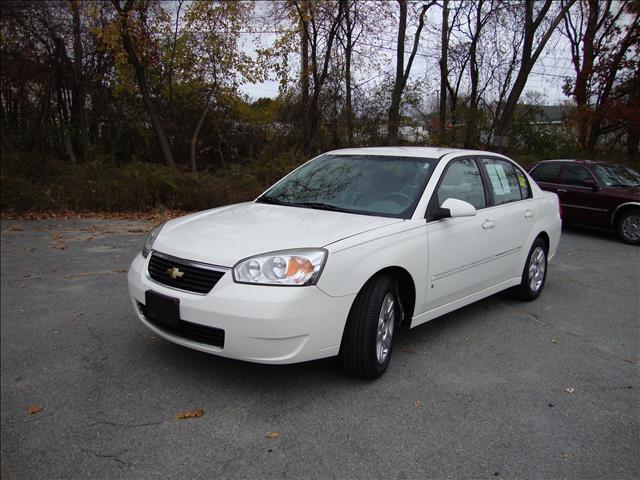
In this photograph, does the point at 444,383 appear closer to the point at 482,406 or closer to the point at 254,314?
the point at 482,406

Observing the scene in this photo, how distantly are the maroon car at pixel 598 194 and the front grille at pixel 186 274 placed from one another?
9080mm

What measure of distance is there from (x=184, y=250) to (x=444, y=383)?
1.93 m

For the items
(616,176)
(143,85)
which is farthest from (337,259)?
(143,85)

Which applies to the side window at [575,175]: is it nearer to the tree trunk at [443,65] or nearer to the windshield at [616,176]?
the windshield at [616,176]

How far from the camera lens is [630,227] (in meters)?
9.66

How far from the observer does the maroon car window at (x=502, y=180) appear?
5.04 meters

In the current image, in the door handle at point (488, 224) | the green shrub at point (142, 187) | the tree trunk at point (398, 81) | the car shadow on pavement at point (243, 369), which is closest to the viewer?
the car shadow on pavement at point (243, 369)

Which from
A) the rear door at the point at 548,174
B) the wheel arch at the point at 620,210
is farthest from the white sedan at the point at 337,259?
the rear door at the point at 548,174

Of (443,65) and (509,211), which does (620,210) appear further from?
(443,65)

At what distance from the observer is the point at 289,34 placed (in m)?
15.3

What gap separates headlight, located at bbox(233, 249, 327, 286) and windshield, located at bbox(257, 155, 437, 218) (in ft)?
3.15

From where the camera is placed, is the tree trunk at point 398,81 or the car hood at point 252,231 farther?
the tree trunk at point 398,81

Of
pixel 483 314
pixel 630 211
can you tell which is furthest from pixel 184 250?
pixel 630 211

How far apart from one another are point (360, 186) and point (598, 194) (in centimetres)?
758
